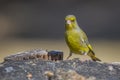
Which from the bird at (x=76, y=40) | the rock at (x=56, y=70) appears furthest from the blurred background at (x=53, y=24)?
the rock at (x=56, y=70)

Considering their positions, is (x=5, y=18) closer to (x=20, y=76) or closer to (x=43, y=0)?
(x=43, y=0)

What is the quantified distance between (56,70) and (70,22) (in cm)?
163

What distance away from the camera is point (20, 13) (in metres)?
15.4

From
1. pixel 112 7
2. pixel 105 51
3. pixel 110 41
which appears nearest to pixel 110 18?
pixel 112 7

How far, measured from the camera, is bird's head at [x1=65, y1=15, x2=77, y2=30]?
690cm

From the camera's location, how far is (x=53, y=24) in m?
14.5

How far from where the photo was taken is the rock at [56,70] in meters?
5.33

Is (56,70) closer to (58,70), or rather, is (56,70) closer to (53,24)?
(58,70)

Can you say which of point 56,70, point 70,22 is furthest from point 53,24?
point 56,70

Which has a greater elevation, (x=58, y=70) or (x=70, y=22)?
(x=70, y=22)

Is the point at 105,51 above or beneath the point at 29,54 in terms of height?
beneath

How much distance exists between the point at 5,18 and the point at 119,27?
8.85 feet

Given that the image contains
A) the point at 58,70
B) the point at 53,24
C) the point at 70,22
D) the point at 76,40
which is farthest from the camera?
the point at 53,24

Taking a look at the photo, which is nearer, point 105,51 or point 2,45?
point 105,51
